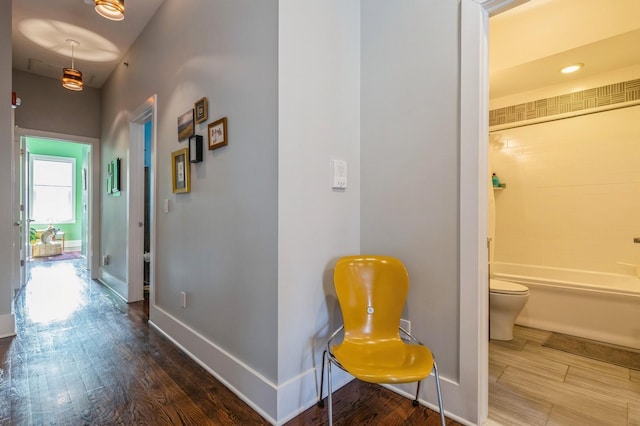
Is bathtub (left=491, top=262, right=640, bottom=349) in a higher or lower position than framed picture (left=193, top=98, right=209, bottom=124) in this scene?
lower

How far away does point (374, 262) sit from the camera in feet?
5.51

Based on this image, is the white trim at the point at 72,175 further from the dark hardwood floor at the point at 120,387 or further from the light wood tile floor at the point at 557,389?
the light wood tile floor at the point at 557,389

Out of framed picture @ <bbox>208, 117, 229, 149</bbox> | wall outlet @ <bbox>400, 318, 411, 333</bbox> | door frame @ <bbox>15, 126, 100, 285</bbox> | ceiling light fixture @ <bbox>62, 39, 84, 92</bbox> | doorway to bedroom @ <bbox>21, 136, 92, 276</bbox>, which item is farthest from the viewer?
doorway to bedroom @ <bbox>21, 136, 92, 276</bbox>

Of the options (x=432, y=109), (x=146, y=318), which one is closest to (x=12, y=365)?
(x=146, y=318)

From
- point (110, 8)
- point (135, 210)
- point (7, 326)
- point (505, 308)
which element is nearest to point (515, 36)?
point (505, 308)

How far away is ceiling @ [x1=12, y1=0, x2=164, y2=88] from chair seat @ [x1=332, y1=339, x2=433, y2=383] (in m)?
3.26

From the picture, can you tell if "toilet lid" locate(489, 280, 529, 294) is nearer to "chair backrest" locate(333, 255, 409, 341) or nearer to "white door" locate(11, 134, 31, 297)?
"chair backrest" locate(333, 255, 409, 341)

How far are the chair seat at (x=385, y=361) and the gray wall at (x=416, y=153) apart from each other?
25 cm

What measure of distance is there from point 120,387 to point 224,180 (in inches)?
53.8

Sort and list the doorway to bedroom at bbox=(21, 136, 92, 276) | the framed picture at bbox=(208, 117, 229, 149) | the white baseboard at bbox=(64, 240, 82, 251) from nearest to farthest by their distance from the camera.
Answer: the framed picture at bbox=(208, 117, 229, 149), the doorway to bedroom at bbox=(21, 136, 92, 276), the white baseboard at bbox=(64, 240, 82, 251)

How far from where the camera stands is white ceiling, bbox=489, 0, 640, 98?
2170 millimetres

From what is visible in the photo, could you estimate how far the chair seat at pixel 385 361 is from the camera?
123 cm

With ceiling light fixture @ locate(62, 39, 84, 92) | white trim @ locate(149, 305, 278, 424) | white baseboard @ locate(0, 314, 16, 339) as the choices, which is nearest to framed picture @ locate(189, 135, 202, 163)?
white trim @ locate(149, 305, 278, 424)

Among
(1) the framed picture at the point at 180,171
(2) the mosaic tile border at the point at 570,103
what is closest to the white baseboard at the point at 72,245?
(1) the framed picture at the point at 180,171
